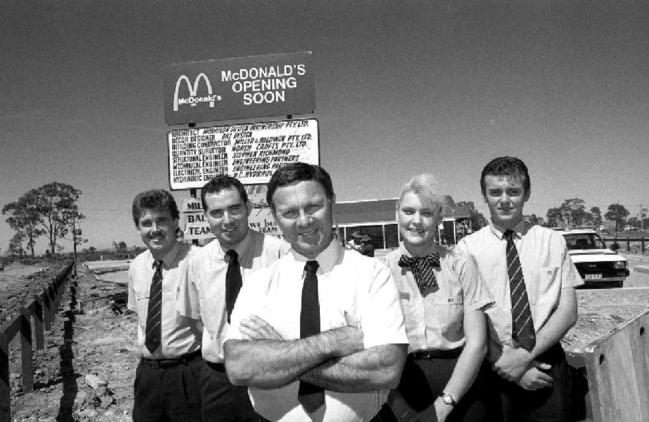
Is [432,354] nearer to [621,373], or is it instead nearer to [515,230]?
[621,373]

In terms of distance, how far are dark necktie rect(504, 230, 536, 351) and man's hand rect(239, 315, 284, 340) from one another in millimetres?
1398

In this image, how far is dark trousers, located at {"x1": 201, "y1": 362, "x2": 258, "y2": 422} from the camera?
2.88 metres

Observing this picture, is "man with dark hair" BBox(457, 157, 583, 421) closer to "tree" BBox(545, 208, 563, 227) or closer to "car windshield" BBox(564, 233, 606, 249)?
"car windshield" BBox(564, 233, 606, 249)

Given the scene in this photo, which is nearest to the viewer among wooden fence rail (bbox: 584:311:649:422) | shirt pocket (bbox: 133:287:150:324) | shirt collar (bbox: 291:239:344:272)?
wooden fence rail (bbox: 584:311:649:422)

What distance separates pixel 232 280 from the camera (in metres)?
2.99

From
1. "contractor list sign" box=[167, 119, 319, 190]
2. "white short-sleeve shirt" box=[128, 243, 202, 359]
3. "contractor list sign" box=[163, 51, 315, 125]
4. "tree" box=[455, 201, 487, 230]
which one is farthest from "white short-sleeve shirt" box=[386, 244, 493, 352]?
"tree" box=[455, 201, 487, 230]

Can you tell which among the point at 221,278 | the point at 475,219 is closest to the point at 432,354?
the point at 221,278

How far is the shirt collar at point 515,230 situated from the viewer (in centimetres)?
273

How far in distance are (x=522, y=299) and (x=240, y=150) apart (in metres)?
5.15

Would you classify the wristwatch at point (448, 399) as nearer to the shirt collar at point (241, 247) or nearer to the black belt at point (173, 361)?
the shirt collar at point (241, 247)

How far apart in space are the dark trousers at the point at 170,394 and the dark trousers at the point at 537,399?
1918mm

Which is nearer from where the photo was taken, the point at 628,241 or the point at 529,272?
the point at 529,272

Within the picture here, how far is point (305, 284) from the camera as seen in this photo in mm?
1893

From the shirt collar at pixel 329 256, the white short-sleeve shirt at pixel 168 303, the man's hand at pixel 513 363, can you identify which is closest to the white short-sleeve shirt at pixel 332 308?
the shirt collar at pixel 329 256
